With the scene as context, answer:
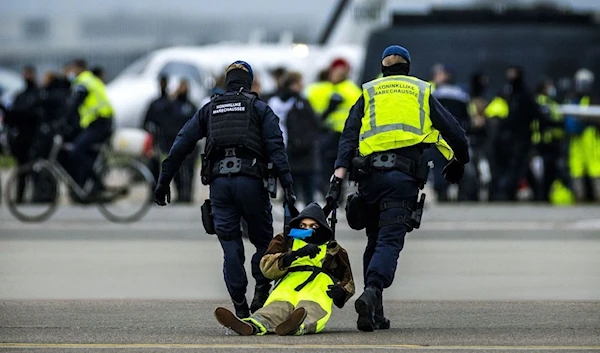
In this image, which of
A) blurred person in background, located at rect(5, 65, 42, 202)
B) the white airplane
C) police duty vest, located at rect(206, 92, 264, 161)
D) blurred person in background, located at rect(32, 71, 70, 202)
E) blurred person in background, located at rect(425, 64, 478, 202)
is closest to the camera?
police duty vest, located at rect(206, 92, 264, 161)

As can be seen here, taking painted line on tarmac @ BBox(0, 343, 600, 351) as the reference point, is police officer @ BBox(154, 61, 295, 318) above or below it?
above

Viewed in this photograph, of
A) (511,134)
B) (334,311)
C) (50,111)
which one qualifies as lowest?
(334,311)

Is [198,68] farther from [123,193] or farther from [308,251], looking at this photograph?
[308,251]

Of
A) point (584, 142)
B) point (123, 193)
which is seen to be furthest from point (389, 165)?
point (584, 142)

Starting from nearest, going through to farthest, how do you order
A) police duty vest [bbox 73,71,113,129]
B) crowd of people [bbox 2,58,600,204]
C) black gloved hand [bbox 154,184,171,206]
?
black gloved hand [bbox 154,184,171,206], police duty vest [bbox 73,71,113,129], crowd of people [bbox 2,58,600,204]

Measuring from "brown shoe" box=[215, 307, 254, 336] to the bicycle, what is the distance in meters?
9.59

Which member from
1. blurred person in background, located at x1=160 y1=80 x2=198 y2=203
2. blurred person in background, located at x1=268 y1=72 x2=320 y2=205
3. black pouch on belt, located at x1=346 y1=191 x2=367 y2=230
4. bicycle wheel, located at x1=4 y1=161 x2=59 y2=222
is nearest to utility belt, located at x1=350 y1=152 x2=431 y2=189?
black pouch on belt, located at x1=346 y1=191 x2=367 y2=230

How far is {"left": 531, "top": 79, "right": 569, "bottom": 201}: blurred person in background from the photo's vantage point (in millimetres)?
22469

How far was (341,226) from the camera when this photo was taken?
18.1m

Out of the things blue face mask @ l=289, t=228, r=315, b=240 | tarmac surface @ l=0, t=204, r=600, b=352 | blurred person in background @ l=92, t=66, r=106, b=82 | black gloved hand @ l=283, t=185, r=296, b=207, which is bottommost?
tarmac surface @ l=0, t=204, r=600, b=352

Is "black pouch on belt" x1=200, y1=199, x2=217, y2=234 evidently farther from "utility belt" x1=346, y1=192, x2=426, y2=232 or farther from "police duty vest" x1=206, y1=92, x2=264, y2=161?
"utility belt" x1=346, y1=192, x2=426, y2=232

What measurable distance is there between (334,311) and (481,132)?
12.0m

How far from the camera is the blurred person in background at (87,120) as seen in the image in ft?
62.5

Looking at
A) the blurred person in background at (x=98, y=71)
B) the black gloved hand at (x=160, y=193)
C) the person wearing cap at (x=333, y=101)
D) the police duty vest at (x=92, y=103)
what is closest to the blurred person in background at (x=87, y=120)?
the police duty vest at (x=92, y=103)
